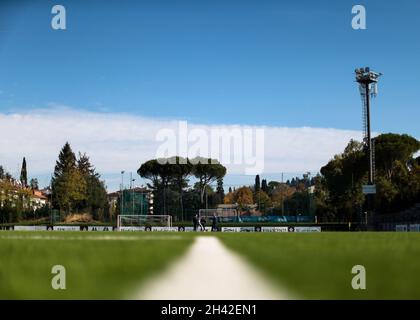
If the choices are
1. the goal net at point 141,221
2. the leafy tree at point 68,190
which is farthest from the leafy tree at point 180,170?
the goal net at point 141,221

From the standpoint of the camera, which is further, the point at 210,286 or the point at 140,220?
the point at 140,220

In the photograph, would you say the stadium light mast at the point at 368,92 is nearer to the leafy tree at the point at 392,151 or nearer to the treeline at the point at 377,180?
the treeline at the point at 377,180

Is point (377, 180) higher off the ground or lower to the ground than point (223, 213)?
higher

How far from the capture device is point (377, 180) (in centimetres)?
6725

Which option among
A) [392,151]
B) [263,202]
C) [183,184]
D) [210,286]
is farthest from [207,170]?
[210,286]

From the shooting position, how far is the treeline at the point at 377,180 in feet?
207

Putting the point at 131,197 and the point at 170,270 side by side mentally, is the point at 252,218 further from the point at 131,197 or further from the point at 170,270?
the point at 170,270

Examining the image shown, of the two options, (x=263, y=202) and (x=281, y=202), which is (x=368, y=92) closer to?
(x=281, y=202)

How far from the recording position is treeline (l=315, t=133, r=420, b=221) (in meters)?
63.1

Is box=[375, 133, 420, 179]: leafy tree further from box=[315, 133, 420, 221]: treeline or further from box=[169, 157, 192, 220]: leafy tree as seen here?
box=[169, 157, 192, 220]: leafy tree

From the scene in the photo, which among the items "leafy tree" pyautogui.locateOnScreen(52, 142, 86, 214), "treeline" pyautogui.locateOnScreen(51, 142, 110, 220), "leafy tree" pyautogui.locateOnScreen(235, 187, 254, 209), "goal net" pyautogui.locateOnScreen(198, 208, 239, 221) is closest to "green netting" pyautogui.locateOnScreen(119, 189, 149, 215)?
"goal net" pyautogui.locateOnScreen(198, 208, 239, 221)
